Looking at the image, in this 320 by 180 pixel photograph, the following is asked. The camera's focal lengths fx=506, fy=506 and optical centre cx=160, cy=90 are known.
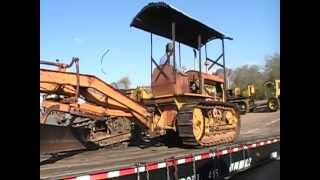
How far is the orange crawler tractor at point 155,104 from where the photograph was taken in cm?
629

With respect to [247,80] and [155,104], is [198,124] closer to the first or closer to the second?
[155,104]

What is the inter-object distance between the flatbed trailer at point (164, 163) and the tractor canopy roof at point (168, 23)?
223 centimetres

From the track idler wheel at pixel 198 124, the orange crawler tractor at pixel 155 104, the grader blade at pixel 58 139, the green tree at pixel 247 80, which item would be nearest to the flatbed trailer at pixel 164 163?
the grader blade at pixel 58 139

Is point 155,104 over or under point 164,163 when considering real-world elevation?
over

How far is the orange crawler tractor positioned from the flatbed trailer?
35cm

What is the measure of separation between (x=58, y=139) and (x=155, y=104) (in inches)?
124

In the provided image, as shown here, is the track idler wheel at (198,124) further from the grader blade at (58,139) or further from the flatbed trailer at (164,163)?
the grader blade at (58,139)

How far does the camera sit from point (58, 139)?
6062 millimetres

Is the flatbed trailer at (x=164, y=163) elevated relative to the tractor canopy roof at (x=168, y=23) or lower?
lower

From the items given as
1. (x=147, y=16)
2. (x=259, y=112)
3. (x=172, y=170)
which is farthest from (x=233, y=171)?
(x=259, y=112)

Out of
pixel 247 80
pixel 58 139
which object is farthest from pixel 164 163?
pixel 247 80
